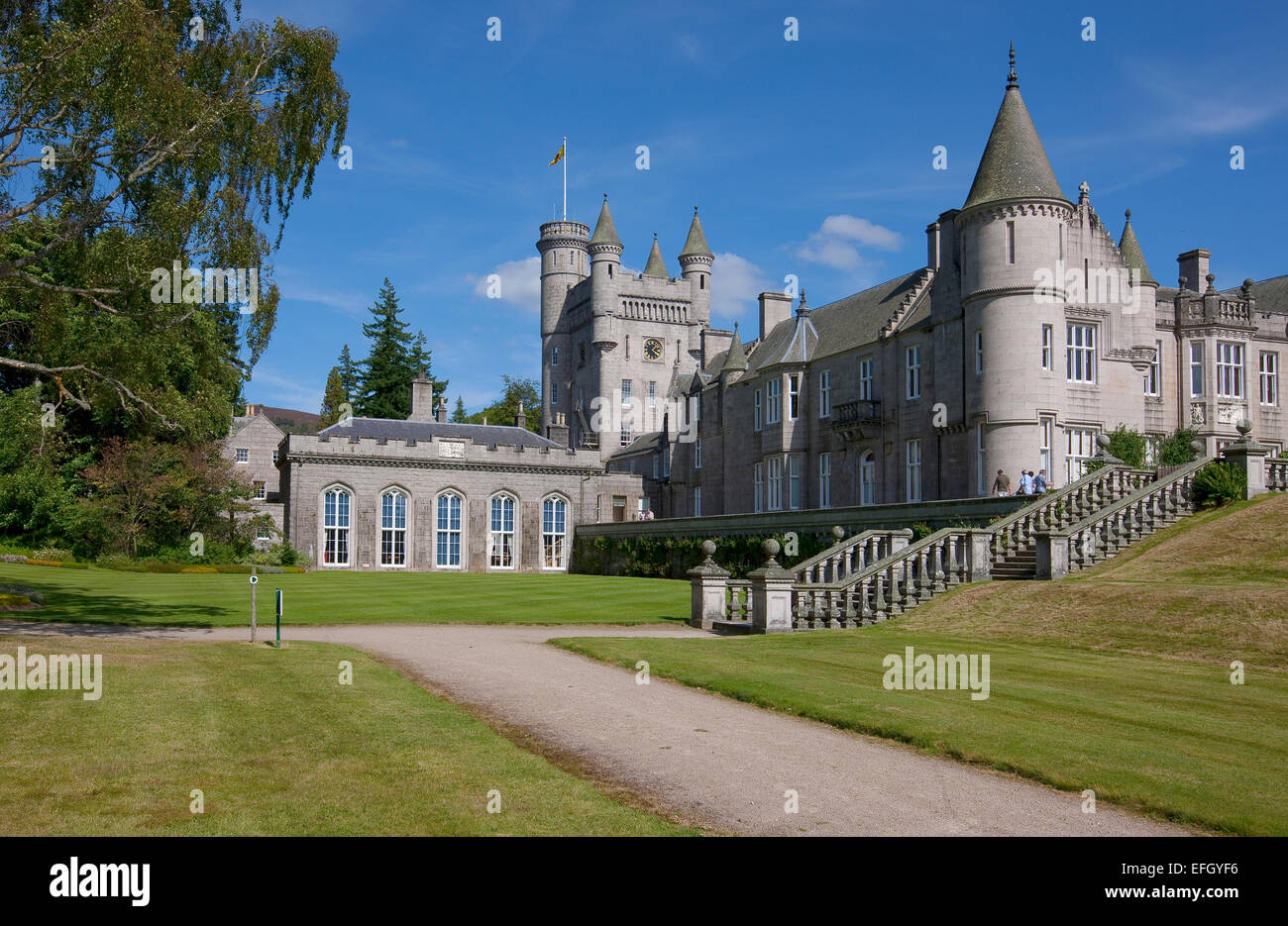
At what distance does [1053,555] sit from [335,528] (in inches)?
1517

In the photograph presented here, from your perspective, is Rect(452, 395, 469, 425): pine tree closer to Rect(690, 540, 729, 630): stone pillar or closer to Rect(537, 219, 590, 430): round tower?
Rect(537, 219, 590, 430): round tower

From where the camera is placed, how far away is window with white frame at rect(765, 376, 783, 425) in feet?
148

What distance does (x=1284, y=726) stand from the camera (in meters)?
→ 9.73

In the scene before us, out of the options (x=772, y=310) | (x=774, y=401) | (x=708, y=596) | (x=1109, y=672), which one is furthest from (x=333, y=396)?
(x=1109, y=672)

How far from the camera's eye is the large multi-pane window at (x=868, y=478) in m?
39.1

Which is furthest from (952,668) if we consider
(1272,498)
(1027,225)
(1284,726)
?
(1027,225)

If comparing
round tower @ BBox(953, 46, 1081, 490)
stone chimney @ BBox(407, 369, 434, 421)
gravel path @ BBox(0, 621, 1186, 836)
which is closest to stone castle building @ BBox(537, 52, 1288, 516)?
round tower @ BBox(953, 46, 1081, 490)

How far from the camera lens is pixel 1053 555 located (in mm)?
20094

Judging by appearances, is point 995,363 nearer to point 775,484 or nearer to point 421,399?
point 775,484

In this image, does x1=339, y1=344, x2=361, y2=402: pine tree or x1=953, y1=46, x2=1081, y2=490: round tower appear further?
x1=339, y1=344, x2=361, y2=402: pine tree

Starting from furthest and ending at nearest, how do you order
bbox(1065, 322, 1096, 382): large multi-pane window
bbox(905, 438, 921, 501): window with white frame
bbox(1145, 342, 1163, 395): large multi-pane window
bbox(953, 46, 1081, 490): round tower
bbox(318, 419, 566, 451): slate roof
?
bbox(318, 419, 566, 451): slate roof
bbox(905, 438, 921, 501): window with white frame
bbox(1145, 342, 1163, 395): large multi-pane window
bbox(1065, 322, 1096, 382): large multi-pane window
bbox(953, 46, 1081, 490): round tower

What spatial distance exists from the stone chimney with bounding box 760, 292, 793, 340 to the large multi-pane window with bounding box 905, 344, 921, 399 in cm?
1559
